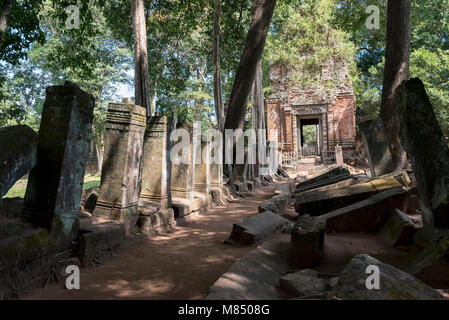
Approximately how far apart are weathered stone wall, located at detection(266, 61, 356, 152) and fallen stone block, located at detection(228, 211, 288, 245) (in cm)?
1792

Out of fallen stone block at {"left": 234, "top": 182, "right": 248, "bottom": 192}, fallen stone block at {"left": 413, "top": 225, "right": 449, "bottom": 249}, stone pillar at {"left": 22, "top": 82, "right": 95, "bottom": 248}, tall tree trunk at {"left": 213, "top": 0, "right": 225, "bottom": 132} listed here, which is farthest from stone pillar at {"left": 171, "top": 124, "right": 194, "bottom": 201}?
tall tree trunk at {"left": 213, "top": 0, "right": 225, "bottom": 132}

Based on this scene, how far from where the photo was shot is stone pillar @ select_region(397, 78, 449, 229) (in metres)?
2.67

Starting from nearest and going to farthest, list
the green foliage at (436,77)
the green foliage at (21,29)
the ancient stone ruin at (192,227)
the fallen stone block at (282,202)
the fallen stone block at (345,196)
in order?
the ancient stone ruin at (192,227), the fallen stone block at (345,196), the fallen stone block at (282,202), the green foliage at (21,29), the green foliage at (436,77)

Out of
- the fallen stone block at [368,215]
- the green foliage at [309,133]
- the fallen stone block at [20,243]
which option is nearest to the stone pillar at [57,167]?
the fallen stone block at [20,243]

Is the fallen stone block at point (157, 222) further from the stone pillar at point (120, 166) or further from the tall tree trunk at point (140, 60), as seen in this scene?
the tall tree trunk at point (140, 60)

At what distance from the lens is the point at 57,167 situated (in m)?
2.82

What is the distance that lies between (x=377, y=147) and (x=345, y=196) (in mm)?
2831

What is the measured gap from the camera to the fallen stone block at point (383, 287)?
167 centimetres

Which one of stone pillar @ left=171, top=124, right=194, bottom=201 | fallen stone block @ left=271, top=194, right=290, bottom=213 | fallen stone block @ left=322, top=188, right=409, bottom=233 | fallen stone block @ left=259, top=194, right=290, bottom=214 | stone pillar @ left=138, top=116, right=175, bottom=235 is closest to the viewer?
fallen stone block @ left=322, top=188, right=409, bottom=233

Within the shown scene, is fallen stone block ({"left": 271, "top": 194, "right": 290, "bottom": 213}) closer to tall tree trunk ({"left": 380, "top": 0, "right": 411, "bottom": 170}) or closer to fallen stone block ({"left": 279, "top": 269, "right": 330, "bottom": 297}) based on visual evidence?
tall tree trunk ({"left": 380, "top": 0, "right": 411, "bottom": 170})

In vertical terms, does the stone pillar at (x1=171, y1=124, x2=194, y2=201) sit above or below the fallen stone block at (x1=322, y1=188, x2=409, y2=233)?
above

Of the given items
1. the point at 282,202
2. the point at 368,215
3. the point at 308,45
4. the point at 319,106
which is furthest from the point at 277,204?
the point at 308,45

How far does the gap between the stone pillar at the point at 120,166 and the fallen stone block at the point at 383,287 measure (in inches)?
116
